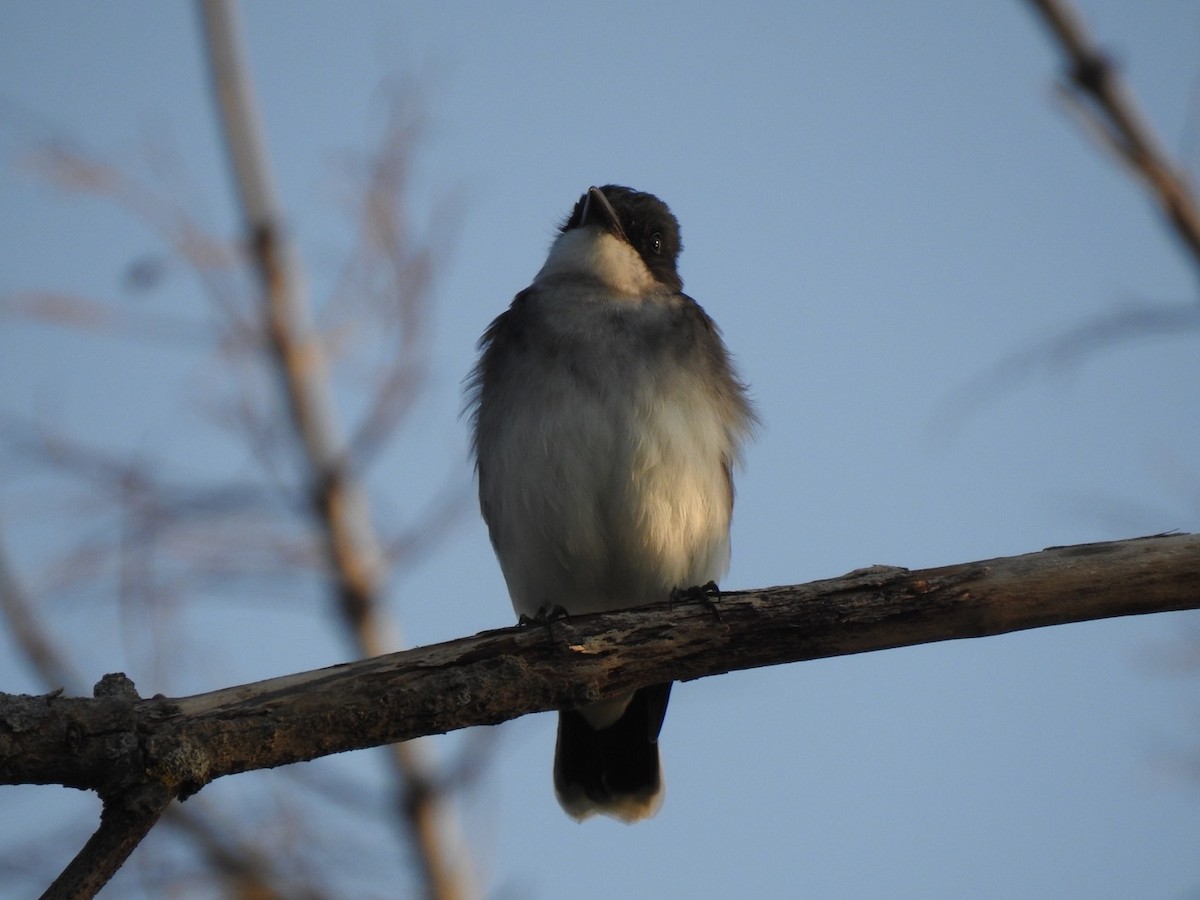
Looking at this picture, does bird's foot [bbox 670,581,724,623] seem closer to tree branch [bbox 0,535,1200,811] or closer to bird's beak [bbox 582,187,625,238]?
tree branch [bbox 0,535,1200,811]

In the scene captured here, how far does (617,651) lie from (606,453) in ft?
4.62

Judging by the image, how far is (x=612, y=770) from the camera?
6.12m

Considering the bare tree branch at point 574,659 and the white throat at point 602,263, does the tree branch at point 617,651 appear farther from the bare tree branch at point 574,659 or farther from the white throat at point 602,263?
the white throat at point 602,263

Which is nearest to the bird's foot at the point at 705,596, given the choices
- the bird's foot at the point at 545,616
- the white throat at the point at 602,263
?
the bird's foot at the point at 545,616

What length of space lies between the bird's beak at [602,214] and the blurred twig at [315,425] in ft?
5.18

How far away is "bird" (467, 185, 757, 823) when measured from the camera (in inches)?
219

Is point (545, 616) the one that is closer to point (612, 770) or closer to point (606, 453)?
point (606, 453)

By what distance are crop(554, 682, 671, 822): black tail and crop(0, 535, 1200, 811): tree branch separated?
1807 mm

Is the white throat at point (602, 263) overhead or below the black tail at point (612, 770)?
overhead

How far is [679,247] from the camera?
6.95 m

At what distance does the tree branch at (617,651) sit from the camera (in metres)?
3.68

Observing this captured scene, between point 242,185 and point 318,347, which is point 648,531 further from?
point 242,185

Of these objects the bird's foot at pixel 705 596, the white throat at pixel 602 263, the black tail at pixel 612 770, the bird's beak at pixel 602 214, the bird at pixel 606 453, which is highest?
the bird's beak at pixel 602 214

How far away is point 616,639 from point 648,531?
1.32 m
